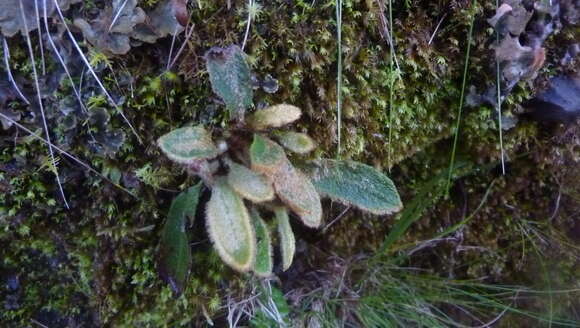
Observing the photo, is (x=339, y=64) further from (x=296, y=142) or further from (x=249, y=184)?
(x=249, y=184)

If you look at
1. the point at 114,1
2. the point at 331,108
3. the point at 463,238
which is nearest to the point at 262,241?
the point at 331,108

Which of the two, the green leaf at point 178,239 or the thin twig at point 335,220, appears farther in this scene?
the thin twig at point 335,220

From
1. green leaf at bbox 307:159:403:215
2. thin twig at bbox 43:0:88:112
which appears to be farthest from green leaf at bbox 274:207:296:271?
thin twig at bbox 43:0:88:112

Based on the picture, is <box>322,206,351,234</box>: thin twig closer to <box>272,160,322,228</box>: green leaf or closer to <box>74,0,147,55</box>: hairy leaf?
<box>272,160,322,228</box>: green leaf

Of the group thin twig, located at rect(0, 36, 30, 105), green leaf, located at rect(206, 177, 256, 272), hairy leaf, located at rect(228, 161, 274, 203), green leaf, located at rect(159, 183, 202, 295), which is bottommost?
green leaf, located at rect(159, 183, 202, 295)

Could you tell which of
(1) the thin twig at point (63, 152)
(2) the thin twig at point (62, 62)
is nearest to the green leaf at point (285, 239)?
(1) the thin twig at point (63, 152)

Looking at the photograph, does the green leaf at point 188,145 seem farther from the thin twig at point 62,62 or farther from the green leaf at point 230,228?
the thin twig at point 62,62
